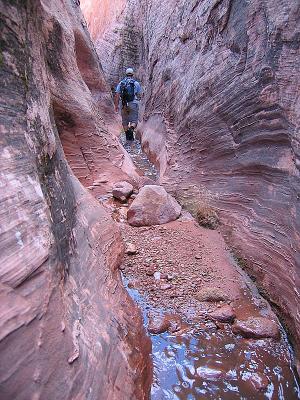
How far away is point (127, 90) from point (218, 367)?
24.5ft

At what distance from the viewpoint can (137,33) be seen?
573 inches

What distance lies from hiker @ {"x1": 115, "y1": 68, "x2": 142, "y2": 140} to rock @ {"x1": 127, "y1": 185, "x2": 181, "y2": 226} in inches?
200

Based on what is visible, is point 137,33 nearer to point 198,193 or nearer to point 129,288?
point 198,193

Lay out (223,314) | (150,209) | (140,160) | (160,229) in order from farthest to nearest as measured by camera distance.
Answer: (140,160) < (150,209) < (160,229) < (223,314)

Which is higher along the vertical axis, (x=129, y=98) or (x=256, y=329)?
(x=129, y=98)

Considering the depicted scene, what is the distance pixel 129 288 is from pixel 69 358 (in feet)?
4.87

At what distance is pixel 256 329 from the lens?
277 centimetres

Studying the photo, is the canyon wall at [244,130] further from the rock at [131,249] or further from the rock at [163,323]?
the rock at [131,249]

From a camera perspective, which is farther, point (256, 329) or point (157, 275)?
point (157, 275)

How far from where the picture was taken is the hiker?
8.77 m

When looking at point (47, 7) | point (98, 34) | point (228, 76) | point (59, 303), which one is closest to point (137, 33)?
point (98, 34)

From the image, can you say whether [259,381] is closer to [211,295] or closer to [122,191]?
[211,295]

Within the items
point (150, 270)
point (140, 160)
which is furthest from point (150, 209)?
point (140, 160)

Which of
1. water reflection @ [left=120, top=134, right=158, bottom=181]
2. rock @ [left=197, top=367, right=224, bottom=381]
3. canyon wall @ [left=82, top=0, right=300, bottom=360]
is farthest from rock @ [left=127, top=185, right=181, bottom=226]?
water reflection @ [left=120, top=134, right=158, bottom=181]
